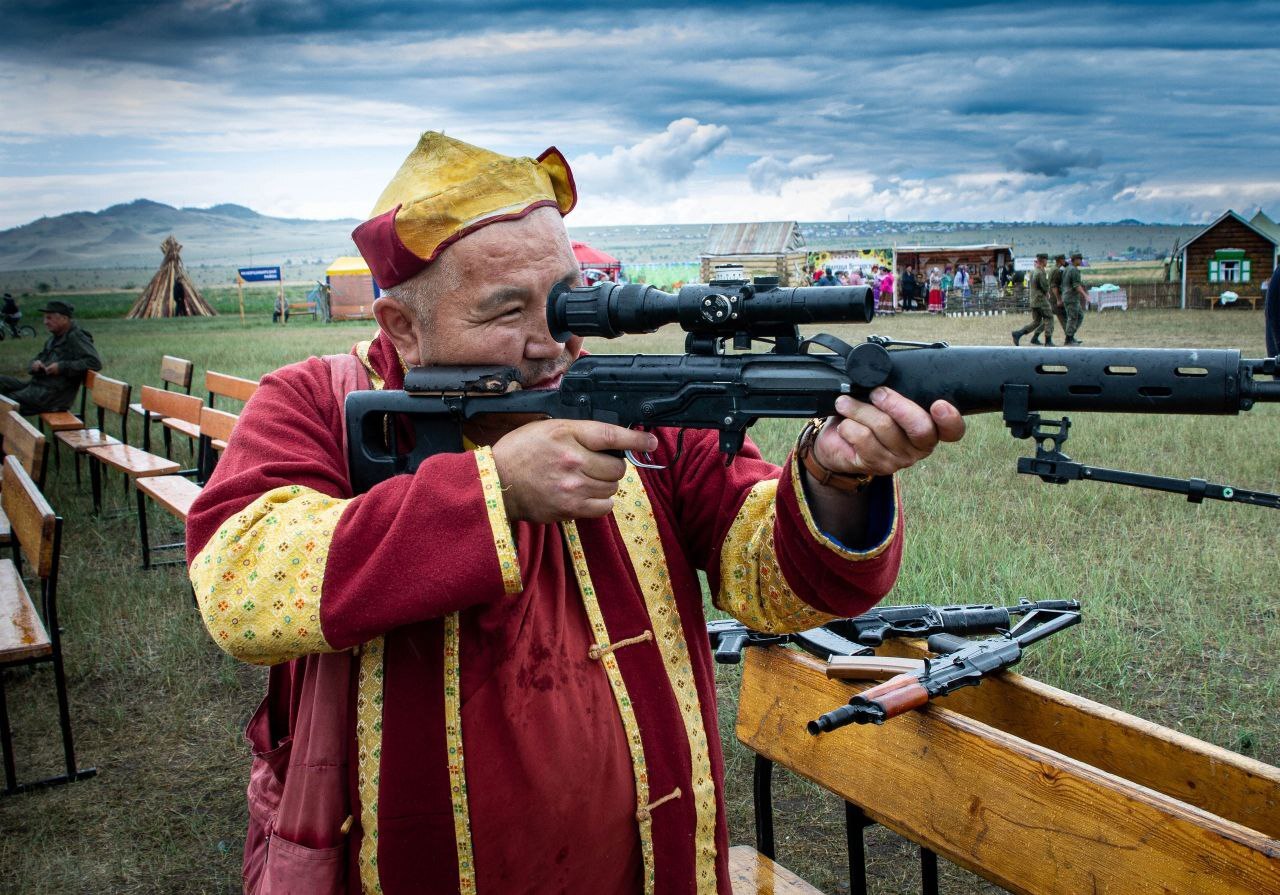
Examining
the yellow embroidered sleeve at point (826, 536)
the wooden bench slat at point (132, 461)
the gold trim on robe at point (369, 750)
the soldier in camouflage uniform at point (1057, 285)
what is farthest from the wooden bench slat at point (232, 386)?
the soldier in camouflage uniform at point (1057, 285)

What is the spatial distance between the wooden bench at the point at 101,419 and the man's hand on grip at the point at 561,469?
9.74 m

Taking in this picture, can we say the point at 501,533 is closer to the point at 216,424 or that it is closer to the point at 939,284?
the point at 216,424

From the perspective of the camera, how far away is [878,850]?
13.4 ft

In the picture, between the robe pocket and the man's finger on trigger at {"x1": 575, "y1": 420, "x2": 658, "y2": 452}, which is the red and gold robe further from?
the man's finger on trigger at {"x1": 575, "y1": 420, "x2": 658, "y2": 452}

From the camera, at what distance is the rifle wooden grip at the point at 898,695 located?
83.8 inches

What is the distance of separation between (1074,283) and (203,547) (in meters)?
23.6

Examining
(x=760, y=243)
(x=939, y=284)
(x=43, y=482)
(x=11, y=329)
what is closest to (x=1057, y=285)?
(x=939, y=284)

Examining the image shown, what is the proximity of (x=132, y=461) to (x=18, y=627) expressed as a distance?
4.60 meters

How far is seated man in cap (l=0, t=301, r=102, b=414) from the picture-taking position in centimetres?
1255

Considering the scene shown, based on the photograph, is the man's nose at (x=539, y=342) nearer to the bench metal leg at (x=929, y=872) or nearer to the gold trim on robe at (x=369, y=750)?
the gold trim on robe at (x=369, y=750)

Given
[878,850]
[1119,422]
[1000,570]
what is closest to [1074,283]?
[1119,422]

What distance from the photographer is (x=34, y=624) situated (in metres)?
4.61

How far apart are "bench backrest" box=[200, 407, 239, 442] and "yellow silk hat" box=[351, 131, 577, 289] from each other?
566 centimetres

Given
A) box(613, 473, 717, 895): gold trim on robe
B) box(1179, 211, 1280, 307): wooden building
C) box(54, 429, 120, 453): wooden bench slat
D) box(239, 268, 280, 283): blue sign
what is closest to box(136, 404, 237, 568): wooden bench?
box(54, 429, 120, 453): wooden bench slat
